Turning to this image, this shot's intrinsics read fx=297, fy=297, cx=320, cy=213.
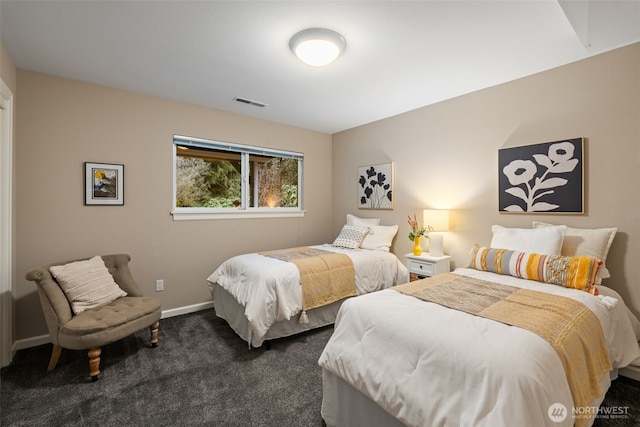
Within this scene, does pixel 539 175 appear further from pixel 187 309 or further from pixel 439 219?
pixel 187 309

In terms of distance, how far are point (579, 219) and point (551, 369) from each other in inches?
75.3

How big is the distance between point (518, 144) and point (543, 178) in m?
0.40

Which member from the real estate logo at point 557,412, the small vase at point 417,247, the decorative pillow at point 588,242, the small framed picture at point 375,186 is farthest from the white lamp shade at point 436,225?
the real estate logo at point 557,412

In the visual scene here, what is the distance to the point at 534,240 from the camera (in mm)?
2404

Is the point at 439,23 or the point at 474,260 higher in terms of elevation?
the point at 439,23

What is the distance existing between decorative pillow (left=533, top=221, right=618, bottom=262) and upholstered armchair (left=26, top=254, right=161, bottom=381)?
347 cm

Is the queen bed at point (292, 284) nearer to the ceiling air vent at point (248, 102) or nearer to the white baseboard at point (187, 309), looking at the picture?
the white baseboard at point (187, 309)

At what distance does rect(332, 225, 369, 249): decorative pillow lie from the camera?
382 cm

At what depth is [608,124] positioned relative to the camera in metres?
2.35

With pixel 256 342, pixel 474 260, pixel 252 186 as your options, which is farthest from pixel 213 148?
pixel 474 260

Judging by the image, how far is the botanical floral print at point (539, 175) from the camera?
2.55m

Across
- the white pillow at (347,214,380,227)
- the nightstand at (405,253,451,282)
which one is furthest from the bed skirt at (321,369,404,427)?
the white pillow at (347,214,380,227)

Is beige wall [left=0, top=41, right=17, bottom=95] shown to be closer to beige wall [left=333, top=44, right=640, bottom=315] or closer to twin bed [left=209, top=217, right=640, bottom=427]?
twin bed [left=209, top=217, right=640, bottom=427]

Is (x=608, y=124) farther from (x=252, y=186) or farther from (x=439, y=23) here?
(x=252, y=186)
